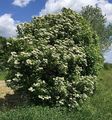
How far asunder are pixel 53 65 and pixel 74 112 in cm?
268

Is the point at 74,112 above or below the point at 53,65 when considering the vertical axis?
below

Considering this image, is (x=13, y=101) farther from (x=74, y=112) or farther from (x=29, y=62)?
(x=74, y=112)

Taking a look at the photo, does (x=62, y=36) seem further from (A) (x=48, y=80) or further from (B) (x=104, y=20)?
(B) (x=104, y=20)

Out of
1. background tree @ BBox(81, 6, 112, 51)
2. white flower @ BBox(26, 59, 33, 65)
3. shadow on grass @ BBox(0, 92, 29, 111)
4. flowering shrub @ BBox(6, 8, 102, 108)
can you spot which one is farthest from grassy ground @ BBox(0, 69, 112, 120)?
background tree @ BBox(81, 6, 112, 51)

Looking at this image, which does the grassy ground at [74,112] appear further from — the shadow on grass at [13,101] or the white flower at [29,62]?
the white flower at [29,62]

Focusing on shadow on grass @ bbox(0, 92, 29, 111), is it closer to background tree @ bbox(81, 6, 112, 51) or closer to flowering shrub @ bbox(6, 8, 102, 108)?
flowering shrub @ bbox(6, 8, 102, 108)

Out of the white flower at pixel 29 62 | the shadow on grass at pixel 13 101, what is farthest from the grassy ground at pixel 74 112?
the white flower at pixel 29 62

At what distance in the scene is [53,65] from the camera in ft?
79.0

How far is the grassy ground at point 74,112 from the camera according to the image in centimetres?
1986

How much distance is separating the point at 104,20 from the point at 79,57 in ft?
112

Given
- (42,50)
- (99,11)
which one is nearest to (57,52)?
(42,50)

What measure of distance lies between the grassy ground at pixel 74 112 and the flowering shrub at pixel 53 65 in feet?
2.89

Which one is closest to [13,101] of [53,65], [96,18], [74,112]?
[53,65]

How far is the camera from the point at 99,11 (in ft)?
190
